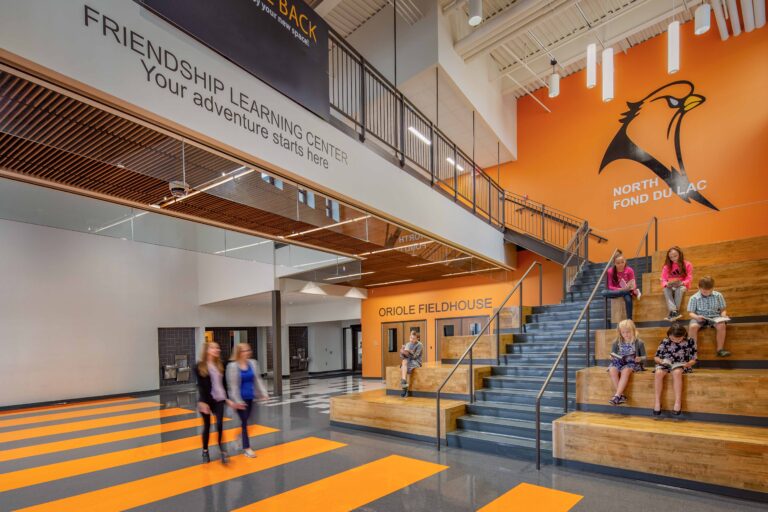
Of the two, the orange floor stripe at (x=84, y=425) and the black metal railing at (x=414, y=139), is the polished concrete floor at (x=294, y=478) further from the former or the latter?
the black metal railing at (x=414, y=139)

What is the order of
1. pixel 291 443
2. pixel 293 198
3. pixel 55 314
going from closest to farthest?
1. pixel 293 198
2. pixel 291 443
3. pixel 55 314

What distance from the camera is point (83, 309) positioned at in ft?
40.0

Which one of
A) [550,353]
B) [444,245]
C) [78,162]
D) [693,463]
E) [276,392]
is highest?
[78,162]

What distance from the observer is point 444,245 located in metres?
8.65

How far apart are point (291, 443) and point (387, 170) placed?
14.1 feet

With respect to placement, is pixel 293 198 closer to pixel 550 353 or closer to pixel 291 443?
pixel 291 443

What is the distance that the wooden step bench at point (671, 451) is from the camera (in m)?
3.81

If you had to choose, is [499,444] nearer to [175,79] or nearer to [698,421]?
[698,421]

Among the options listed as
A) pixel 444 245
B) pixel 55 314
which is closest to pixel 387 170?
pixel 444 245

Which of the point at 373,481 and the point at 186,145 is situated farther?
the point at 373,481

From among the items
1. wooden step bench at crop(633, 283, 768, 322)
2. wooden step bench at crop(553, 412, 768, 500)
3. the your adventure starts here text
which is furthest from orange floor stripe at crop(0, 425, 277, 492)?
wooden step bench at crop(633, 283, 768, 322)

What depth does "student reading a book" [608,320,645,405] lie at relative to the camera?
514 centimetres

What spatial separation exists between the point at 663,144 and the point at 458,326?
7431 millimetres

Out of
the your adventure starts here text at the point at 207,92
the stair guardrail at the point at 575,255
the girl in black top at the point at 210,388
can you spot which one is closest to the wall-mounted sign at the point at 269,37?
the your adventure starts here text at the point at 207,92
